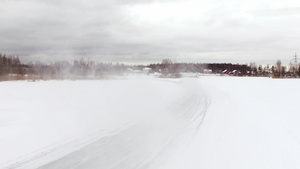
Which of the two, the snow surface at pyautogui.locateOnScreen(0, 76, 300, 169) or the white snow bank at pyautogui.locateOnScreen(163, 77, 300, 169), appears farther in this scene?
the snow surface at pyautogui.locateOnScreen(0, 76, 300, 169)

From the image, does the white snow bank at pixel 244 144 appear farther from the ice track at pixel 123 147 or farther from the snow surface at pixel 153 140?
the ice track at pixel 123 147

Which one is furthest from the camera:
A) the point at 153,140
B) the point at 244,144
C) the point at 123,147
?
the point at 153,140

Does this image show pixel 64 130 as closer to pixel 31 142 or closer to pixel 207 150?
pixel 31 142

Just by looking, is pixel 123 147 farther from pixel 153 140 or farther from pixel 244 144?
pixel 244 144

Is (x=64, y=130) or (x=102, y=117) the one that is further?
(x=102, y=117)

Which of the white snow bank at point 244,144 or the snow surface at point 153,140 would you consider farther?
the snow surface at point 153,140

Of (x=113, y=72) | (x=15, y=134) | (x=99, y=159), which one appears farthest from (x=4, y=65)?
(x=99, y=159)

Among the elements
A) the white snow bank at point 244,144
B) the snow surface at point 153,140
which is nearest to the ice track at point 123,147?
the snow surface at point 153,140

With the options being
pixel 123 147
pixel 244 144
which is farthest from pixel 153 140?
pixel 244 144

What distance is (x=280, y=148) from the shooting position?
7941 millimetres

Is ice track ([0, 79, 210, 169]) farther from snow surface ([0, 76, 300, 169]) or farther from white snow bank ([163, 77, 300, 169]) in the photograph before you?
white snow bank ([163, 77, 300, 169])

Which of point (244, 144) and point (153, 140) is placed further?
point (153, 140)

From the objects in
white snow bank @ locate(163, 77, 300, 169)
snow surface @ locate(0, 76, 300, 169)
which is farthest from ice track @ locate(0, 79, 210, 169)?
white snow bank @ locate(163, 77, 300, 169)

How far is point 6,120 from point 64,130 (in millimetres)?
4264
